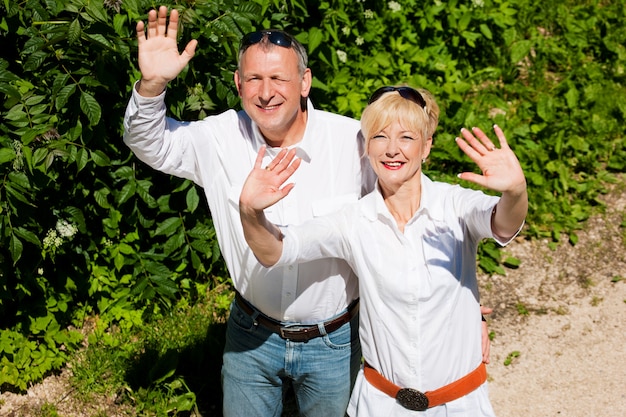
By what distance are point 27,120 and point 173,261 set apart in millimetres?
1372

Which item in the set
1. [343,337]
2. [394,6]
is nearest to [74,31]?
[343,337]

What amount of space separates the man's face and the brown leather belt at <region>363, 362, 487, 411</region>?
964 millimetres

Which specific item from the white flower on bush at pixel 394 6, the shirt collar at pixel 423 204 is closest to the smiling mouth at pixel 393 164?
the shirt collar at pixel 423 204

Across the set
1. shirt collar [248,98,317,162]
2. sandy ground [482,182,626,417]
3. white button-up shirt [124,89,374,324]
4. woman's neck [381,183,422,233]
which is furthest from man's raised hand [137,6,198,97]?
sandy ground [482,182,626,417]

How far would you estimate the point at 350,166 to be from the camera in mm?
2768

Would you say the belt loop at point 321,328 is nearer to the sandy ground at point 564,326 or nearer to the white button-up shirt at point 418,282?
the white button-up shirt at point 418,282

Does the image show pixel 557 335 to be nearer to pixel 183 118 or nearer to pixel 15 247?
pixel 183 118

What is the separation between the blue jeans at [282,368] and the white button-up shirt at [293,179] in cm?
12

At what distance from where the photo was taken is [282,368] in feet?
9.50

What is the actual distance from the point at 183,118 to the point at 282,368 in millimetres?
1462

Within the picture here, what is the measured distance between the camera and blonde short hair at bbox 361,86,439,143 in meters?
2.40

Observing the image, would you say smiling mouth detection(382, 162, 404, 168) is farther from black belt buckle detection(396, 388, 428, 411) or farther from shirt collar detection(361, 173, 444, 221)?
black belt buckle detection(396, 388, 428, 411)

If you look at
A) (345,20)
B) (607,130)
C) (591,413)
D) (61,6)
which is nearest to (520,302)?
(591,413)

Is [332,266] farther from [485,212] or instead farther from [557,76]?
[557,76]
